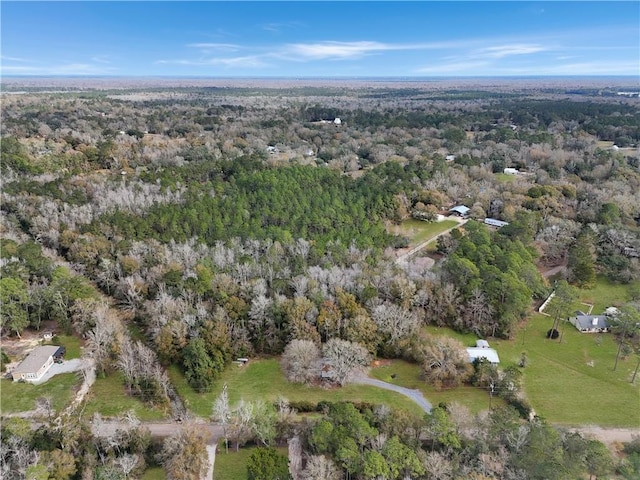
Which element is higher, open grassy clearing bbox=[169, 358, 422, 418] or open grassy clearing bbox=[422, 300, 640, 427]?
open grassy clearing bbox=[422, 300, 640, 427]

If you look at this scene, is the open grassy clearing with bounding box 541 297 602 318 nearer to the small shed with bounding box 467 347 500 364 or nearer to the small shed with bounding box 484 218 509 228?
the small shed with bounding box 467 347 500 364


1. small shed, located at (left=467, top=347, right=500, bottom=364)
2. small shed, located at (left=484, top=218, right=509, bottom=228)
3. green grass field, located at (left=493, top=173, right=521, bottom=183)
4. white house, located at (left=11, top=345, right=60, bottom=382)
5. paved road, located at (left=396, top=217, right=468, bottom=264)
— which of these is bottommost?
white house, located at (left=11, top=345, right=60, bottom=382)

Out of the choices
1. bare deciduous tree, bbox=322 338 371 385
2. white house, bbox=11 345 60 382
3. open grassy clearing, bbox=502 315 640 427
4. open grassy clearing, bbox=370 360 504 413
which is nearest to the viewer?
open grassy clearing, bbox=502 315 640 427

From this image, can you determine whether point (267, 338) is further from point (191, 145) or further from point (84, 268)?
point (191, 145)

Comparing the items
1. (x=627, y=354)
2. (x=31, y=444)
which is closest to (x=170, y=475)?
(x=31, y=444)

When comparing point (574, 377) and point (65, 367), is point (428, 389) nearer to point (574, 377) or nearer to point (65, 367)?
point (574, 377)

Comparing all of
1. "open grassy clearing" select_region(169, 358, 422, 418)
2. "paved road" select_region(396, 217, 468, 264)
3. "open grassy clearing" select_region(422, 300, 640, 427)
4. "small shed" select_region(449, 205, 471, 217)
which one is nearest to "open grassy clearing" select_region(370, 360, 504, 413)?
"open grassy clearing" select_region(422, 300, 640, 427)
